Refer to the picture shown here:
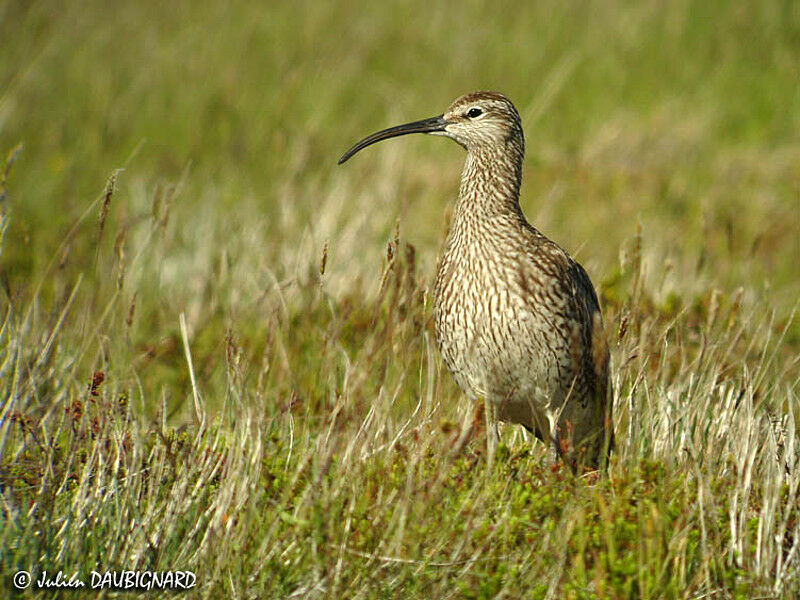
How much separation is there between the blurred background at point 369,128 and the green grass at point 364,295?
5cm

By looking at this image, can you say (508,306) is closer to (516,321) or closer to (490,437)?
(516,321)

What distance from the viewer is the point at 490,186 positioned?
514cm

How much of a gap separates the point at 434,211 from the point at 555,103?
10.4 feet

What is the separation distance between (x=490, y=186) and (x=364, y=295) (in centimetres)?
224

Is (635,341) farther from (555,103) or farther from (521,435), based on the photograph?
(555,103)

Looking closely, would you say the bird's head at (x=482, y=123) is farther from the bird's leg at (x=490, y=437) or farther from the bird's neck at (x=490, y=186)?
the bird's leg at (x=490, y=437)

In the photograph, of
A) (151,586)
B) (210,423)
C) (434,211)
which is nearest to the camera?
(151,586)

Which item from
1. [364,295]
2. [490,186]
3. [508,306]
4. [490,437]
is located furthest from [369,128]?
[490,437]

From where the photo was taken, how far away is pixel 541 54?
12977 mm

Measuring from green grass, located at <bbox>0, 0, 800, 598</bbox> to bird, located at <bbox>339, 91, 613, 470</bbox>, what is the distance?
0.53ft

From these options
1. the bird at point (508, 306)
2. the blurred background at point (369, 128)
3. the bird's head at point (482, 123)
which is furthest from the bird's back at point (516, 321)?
the blurred background at point (369, 128)

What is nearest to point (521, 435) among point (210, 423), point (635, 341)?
point (635, 341)

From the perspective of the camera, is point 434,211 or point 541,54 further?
point 541,54

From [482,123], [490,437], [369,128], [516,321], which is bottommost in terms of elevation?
[490,437]
